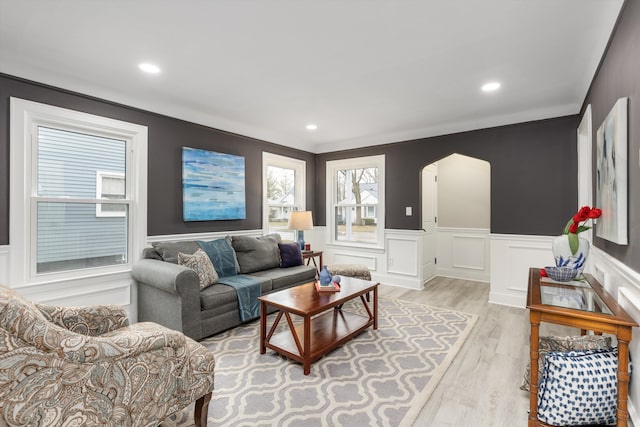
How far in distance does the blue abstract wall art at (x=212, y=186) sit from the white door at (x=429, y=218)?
3005 millimetres

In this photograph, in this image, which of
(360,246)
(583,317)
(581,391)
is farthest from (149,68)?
(360,246)

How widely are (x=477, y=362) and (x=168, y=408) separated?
2.28 metres

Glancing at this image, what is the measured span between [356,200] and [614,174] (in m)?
3.84

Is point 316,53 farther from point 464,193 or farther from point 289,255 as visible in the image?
point 464,193

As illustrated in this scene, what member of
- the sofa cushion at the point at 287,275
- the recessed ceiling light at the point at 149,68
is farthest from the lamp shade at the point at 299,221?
Result: the recessed ceiling light at the point at 149,68

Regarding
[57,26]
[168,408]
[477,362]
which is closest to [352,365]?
[477,362]

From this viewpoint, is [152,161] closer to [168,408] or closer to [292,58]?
[292,58]

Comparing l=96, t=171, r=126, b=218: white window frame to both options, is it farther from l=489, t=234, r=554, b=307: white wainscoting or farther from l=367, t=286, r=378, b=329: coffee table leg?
l=489, t=234, r=554, b=307: white wainscoting

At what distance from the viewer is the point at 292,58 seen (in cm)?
250

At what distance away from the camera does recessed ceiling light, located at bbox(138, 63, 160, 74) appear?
2.61m

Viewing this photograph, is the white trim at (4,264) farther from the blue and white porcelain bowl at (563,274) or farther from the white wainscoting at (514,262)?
the white wainscoting at (514,262)

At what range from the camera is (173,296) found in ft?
9.16

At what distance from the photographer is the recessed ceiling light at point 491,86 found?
9.85 ft

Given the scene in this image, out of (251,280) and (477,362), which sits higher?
(251,280)
